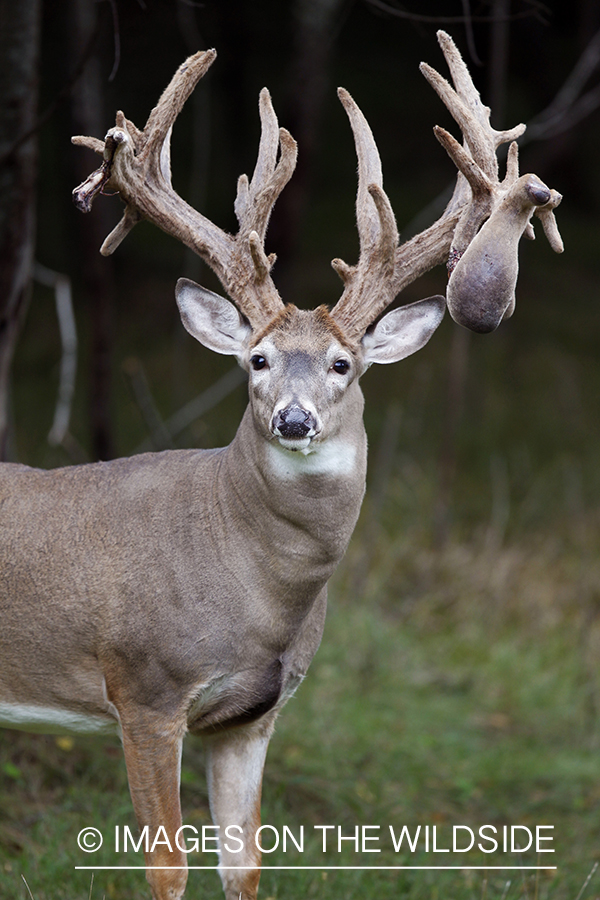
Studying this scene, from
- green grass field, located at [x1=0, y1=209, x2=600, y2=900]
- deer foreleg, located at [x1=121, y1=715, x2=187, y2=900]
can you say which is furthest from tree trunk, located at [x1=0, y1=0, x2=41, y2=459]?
deer foreleg, located at [x1=121, y1=715, x2=187, y2=900]

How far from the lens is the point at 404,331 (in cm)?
374

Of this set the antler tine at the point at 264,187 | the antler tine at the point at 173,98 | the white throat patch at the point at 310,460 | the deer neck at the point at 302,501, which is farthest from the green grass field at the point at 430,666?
the antler tine at the point at 173,98

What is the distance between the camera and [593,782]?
20.3ft

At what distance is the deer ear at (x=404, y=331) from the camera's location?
3.72m

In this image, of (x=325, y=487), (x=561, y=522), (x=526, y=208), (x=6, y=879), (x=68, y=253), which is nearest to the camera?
(x=526, y=208)

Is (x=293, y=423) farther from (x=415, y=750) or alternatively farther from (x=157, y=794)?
(x=415, y=750)

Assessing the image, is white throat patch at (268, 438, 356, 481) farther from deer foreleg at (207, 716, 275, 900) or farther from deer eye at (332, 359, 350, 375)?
deer foreleg at (207, 716, 275, 900)

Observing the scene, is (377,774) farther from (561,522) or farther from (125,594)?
(561,522)

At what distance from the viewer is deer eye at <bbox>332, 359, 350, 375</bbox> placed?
3521mm

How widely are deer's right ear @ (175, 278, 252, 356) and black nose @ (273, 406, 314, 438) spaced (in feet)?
1.90

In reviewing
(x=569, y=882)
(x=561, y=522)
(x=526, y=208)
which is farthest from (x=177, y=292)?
(x=561, y=522)

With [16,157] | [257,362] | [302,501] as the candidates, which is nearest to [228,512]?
[302,501]

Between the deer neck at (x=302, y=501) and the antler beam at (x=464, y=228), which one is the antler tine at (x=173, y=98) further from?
the deer neck at (x=302, y=501)

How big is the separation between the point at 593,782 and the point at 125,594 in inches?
145
